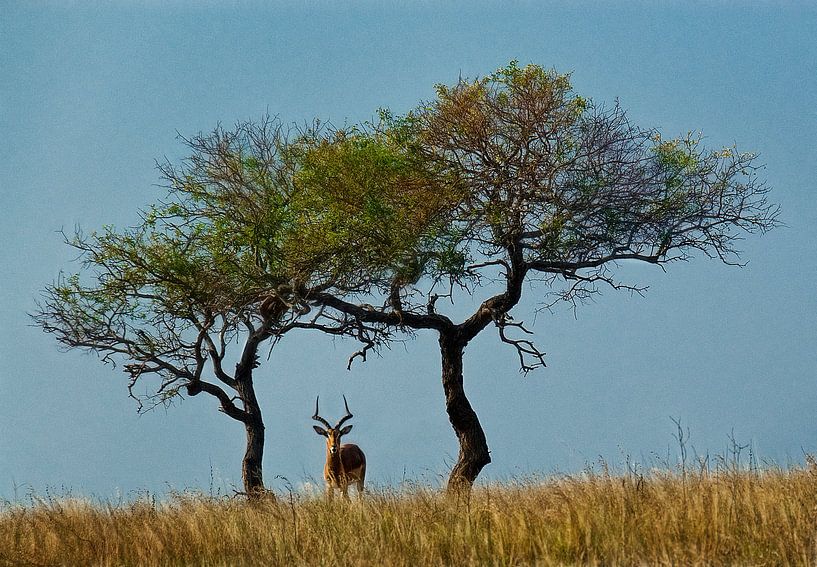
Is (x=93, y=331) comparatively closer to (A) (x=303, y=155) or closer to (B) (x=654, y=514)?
(A) (x=303, y=155)

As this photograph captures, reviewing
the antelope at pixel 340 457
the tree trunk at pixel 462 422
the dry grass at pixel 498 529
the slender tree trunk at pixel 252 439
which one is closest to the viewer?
the dry grass at pixel 498 529

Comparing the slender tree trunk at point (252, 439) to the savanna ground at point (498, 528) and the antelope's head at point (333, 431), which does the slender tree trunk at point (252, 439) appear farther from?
the savanna ground at point (498, 528)

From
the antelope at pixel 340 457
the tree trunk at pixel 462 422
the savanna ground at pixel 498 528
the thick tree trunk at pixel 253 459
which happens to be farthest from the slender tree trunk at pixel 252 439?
the savanna ground at pixel 498 528

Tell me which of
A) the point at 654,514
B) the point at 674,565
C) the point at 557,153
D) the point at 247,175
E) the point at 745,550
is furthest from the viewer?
the point at 247,175

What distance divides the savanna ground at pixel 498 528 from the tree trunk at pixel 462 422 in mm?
3483

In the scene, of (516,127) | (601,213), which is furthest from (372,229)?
(601,213)

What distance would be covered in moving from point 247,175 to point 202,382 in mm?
4527

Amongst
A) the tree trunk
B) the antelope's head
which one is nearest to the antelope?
the antelope's head

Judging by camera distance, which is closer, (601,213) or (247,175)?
(601,213)

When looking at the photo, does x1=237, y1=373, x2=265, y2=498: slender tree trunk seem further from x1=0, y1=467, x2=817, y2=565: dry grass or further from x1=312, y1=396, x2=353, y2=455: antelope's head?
x1=0, y1=467, x2=817, y2=565: dry grass

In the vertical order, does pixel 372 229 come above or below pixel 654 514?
above

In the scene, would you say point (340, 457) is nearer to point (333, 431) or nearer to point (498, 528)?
→ point (333, 431)

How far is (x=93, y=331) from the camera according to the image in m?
19.7

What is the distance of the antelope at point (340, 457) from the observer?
18.8 metres
